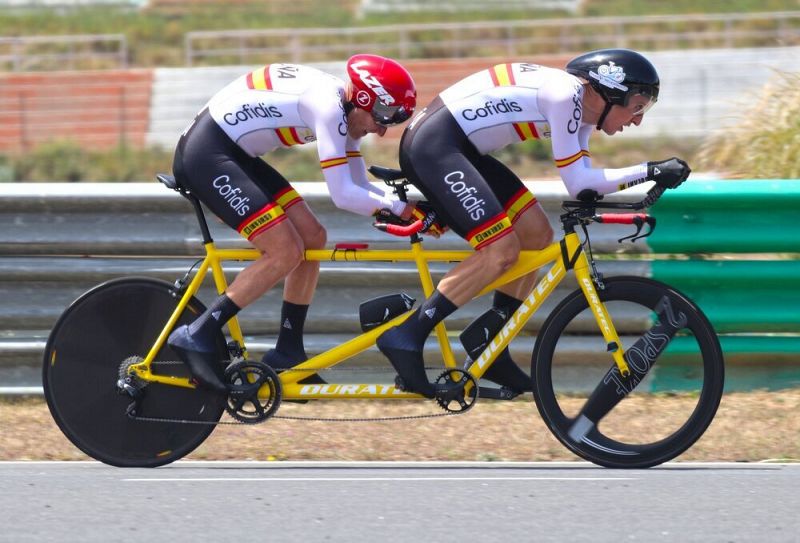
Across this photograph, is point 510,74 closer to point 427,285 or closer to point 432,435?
point 427,285

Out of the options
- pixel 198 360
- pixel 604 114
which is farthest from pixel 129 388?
pixel 604 114

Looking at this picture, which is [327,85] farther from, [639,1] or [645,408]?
[639,1]

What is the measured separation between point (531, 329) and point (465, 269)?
1575 millimetres

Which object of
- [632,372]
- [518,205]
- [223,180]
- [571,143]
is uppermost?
[571,143]

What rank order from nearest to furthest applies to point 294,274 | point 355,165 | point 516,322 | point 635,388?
point 516,322 < point 355,165 < point 294,274 < point 635,388

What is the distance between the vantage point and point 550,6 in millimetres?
36062

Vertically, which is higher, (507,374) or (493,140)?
(493,140)

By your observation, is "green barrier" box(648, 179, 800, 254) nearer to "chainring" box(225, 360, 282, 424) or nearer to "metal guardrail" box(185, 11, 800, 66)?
"chainring" box(225, 360, 282, 424)

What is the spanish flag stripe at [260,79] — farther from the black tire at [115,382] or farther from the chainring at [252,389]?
the chainring at [252,389]

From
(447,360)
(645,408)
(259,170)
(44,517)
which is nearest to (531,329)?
(645,408)

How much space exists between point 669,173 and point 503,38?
2662 centimetres

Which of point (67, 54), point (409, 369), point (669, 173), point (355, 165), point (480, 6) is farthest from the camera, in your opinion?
point (480, 6)

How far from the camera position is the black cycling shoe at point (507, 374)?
22.3 ft

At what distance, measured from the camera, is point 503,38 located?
106 feet
